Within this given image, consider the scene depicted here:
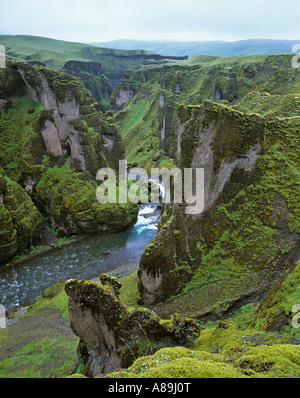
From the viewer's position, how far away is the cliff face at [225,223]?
16.7m

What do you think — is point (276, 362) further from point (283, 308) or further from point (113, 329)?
point (113, 329)

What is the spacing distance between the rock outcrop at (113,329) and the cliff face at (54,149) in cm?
2566

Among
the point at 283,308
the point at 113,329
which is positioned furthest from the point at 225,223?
the point at 113,329

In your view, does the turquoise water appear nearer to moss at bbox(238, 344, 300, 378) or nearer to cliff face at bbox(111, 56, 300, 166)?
moss at bbox(238, 344, 300, 378)

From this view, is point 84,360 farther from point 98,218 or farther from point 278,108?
point 278,108

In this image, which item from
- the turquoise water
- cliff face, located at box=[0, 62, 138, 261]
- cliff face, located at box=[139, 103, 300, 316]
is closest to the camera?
cliff face, located at box=[139, 103, 300, 316]

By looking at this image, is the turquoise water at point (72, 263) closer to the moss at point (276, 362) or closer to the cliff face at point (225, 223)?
the cliff face at point (225, 223)

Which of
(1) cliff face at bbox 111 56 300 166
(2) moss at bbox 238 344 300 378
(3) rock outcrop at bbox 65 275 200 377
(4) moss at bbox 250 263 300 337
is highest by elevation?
(1) cliff face at bbox 111 56 300 166

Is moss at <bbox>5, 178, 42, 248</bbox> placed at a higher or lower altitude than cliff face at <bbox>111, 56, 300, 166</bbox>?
lower

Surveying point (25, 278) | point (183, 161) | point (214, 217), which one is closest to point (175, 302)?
point (214, 217)

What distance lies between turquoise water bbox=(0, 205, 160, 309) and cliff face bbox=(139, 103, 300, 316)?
13470mm

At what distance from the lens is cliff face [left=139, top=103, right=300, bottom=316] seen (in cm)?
1672

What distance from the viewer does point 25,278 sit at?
2741cm

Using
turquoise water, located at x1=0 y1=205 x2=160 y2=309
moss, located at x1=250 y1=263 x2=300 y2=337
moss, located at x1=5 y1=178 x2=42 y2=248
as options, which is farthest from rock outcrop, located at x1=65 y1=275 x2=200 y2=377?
moss, located at x1=5 y1=178 x2=42 y2=248
